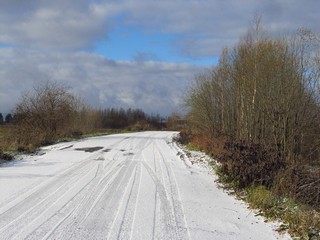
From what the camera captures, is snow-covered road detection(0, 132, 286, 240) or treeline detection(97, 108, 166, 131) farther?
treeline detection(97, 108, 166, 131)

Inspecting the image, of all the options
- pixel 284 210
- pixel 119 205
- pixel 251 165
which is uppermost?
pixel 251 165

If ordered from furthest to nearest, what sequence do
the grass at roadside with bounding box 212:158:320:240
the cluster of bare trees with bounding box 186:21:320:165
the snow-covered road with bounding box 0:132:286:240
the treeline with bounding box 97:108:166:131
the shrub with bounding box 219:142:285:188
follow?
1. the treeline with bounding box 97:108:166:131
2. the cluster of bare trees with bounding box 186:21:320:165
3. the shrub with bounding box 219:142:285:188
4. the grass at roadside with bounding box 212:158:320:240
5. the snow-covered road with bounding box 0:132:286:240

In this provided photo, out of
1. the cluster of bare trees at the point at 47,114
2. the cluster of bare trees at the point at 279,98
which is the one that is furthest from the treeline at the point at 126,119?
the cluster of bare trees at the point at 279,98

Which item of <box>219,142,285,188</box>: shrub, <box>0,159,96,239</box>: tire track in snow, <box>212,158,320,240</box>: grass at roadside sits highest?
<box>219,142,285,188</box>: shrub

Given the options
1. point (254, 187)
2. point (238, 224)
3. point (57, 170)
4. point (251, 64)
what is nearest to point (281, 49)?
point (251, 64)

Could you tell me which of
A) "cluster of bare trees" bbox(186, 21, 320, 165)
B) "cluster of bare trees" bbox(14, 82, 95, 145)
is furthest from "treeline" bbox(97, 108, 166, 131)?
"cluster of bare trees" bbox(186, 21, 320, 165)

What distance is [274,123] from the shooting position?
59.8ft

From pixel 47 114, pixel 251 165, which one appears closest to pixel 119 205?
pixel 251 165

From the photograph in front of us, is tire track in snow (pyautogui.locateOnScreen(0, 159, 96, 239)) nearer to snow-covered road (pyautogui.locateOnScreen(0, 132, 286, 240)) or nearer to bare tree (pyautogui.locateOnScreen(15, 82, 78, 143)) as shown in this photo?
snow-covered road (pyautogui.locateOnScreen(0, 132, 286, 240))

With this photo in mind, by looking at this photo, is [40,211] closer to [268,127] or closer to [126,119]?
[268,127]

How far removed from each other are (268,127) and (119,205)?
41.6ft

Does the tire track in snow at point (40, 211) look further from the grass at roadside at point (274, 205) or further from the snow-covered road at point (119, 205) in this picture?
the grass at roadside at point (274, 205)

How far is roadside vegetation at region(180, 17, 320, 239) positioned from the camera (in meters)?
8.90

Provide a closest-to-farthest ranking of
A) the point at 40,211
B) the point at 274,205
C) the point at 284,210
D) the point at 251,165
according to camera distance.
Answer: the point at 40,211 < the point at 284,210 < the point at 274,205 < the point at 251,165
